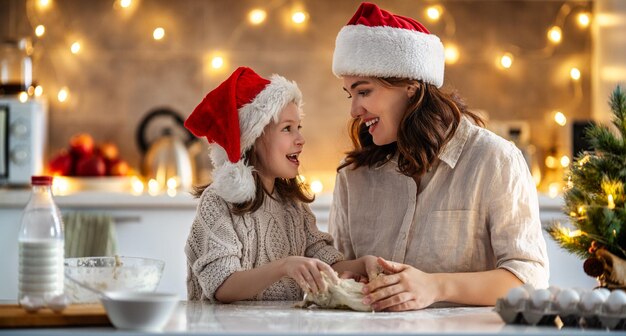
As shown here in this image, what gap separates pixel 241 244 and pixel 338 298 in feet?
1.06

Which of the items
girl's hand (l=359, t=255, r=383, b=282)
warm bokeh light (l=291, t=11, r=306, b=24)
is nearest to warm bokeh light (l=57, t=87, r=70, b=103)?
warm bokeh light (l=291, t=11, r=306, b=24)

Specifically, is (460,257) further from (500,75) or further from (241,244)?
(500,75)

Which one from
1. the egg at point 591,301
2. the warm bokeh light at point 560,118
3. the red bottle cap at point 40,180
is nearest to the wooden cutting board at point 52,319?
the red bottle cap at point 40,180

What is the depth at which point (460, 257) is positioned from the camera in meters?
1.98

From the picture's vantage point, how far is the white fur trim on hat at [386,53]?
2049mm

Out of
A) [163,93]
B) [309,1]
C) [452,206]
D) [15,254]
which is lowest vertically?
[15,254]

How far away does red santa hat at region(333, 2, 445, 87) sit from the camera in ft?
6.73

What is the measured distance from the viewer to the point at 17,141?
11.5 ft

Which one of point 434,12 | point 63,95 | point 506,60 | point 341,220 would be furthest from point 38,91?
point 341,220

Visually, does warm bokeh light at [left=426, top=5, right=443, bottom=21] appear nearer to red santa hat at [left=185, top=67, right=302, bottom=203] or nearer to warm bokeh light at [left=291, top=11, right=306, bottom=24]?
warm bokeh light at [left=291, top=11, right=306, bottom=24]

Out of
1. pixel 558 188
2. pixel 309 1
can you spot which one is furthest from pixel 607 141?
pixel 309 1

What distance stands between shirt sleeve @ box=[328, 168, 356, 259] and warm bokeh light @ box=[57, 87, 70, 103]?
199 cm

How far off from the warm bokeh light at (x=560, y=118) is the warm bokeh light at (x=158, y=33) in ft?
5.50

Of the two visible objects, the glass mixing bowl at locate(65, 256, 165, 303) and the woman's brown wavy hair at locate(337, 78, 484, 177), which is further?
the woman's brown wavy hair at locate(337, 78, 484, 177)
